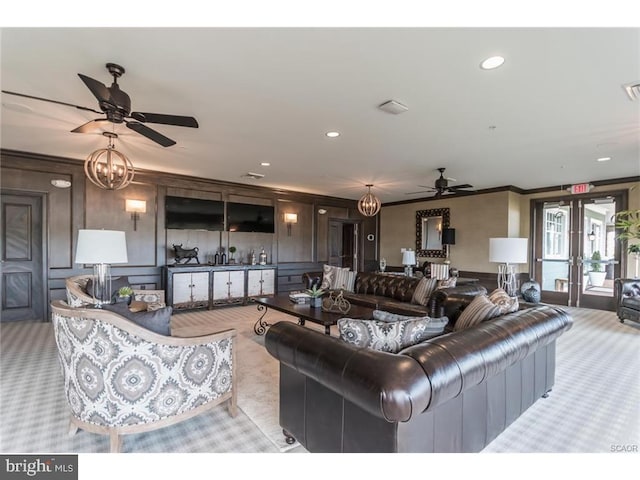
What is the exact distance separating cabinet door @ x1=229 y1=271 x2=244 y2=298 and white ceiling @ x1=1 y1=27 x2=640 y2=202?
249 centimetres

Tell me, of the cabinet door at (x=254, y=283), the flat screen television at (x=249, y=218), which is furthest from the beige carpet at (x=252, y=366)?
the flat screen television at (x=249, y=218)

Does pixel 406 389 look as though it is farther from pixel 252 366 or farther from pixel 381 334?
pixel 252 366

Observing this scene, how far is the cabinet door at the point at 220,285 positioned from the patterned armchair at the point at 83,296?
6.46 ft

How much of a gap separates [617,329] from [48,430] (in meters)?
6.98

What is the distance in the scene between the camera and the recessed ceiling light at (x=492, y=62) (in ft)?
7.24

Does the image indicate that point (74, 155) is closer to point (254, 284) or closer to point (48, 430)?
point (254, 284)

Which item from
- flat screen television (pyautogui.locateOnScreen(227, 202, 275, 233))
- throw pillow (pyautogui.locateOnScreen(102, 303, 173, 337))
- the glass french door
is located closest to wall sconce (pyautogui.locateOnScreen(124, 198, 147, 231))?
flat screen television (pyautogui.locateOnScreen(227, 202, 275, 233))

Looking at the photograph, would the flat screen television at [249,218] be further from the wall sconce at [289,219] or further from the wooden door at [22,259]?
the wooden door at [22,259]

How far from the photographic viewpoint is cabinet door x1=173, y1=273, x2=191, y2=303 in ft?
19.2

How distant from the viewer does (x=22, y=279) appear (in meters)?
5.03

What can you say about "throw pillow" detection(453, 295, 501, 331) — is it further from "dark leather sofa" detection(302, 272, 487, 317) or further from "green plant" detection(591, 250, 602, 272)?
"green plant" detection(591, 250, 602, 272)

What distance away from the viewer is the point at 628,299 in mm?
5066
